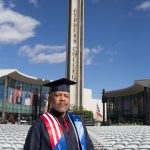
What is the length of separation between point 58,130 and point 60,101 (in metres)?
0.36

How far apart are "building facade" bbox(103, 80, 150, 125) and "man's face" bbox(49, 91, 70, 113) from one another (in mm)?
65641

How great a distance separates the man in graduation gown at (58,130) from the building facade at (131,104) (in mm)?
65627

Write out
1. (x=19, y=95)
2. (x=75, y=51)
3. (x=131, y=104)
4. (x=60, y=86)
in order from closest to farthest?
1. (x=60, y=86)
2. (x=19, y=95)
3. (x=75, y=51)
4. (x=131, y=104)

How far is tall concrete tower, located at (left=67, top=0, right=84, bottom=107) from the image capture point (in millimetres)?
68438

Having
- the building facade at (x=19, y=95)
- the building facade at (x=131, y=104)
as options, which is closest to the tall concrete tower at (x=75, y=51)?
the building facade at (x=19, y=95)

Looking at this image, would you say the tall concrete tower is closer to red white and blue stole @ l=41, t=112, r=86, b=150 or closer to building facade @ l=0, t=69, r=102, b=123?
building facade @ l=0, t=69, r=102, b=123

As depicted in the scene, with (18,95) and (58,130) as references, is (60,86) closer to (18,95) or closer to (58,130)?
(58,130)

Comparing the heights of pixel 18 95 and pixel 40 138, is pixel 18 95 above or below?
above

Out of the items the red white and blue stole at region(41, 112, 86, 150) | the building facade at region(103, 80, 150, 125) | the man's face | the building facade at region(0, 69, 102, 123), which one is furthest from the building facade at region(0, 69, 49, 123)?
the red white and blue stole at region(41, 112, 86, 150)

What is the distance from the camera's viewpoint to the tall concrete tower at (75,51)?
225 ft

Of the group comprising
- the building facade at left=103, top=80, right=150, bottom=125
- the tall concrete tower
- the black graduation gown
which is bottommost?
the black graduation gown

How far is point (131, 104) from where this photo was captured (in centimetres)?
8700

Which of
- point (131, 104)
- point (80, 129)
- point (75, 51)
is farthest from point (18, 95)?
point (80, 129)

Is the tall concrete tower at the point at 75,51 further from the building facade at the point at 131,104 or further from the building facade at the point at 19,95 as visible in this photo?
the building facade at the point at 131,104
